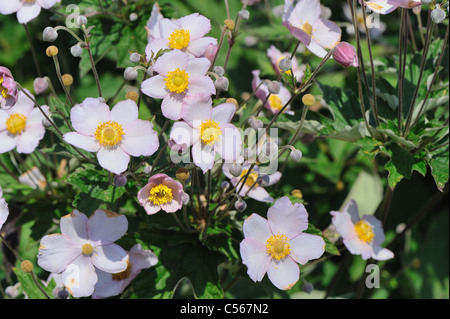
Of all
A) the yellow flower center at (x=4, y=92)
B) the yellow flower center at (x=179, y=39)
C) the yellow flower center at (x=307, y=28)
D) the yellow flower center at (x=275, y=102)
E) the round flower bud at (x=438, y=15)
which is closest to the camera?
the yellow flower center at (x=4, y=92)

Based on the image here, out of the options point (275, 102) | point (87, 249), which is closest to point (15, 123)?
point (87, 249)

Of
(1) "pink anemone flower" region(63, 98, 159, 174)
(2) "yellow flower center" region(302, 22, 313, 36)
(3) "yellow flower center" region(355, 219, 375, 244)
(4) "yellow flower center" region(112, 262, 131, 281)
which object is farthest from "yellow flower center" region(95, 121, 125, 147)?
(3) "yellow flower center" region(355, 219, 375, 244)

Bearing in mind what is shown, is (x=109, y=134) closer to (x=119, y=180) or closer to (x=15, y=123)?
(x=119, y=180)

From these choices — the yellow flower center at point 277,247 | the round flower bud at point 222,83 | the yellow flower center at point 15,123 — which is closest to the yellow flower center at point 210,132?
the round flower bud at point 222,83

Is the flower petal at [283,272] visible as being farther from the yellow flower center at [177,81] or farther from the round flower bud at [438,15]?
the round flower bud at [438,15]
